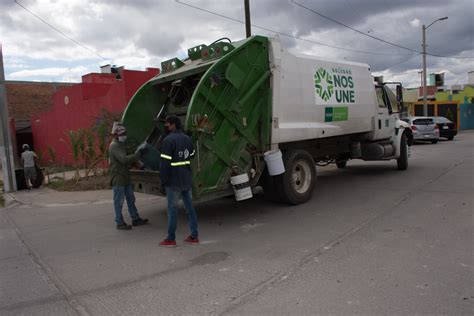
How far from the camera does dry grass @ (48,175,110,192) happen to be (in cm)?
1170

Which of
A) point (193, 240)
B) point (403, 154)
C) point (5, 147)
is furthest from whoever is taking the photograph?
point (5, 147)

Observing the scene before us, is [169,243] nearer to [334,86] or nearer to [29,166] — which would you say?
[334,86]

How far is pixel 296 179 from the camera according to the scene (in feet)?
25.6

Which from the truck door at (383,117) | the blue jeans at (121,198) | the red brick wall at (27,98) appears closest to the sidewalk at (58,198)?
the blue jeans at (121,198)

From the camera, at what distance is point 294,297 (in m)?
3.74

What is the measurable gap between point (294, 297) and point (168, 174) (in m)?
2.41

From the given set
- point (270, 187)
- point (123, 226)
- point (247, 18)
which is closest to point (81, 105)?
point (247, 18)

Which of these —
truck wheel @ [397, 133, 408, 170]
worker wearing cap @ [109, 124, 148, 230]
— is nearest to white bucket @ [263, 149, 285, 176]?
worker wearing cap @ [109, 124, 148, 230]

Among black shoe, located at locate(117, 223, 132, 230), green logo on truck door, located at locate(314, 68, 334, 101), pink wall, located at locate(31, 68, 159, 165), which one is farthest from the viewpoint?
pink wall, located at locate(31, 68, 159, 165)

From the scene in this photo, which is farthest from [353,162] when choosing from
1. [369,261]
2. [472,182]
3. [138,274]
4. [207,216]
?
[138,274]

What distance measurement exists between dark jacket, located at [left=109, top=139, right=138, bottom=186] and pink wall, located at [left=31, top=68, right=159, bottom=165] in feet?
27.0

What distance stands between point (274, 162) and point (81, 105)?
14139mm

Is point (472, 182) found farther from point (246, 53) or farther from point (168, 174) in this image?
point (168, 174)

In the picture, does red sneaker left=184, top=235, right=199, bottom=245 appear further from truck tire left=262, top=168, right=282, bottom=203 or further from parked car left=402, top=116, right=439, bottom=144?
parked car left=402, top=116, right=439, bottom=144
